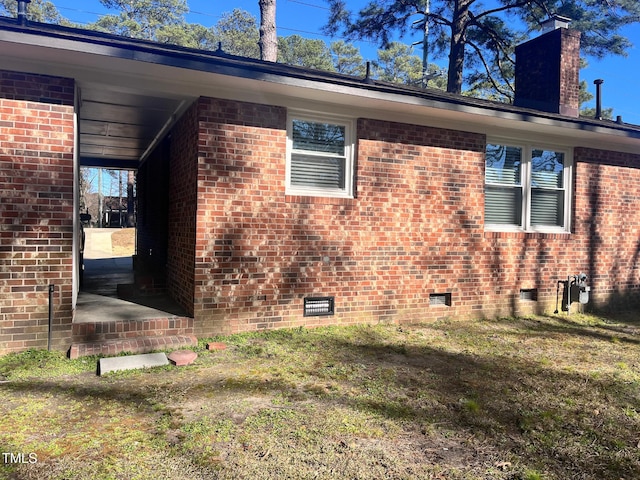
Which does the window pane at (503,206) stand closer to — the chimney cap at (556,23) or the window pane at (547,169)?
the window pane at (547,169)

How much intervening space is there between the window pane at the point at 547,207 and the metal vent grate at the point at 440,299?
2.22 m

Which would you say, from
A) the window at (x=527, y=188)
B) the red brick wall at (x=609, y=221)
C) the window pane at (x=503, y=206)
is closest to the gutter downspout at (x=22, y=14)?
the window at (x=527, y=188)

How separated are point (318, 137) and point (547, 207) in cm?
447

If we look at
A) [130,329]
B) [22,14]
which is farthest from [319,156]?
[22,14]

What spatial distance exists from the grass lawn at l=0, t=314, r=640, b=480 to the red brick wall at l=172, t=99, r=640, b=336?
0.83 m

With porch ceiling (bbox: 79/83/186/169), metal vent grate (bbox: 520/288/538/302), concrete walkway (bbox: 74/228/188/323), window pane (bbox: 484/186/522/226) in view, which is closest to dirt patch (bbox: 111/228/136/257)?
porch ceiling (bbox: 79/83/186/169)

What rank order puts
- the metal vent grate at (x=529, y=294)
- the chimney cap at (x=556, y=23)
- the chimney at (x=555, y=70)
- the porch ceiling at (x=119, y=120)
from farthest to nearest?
1. the chimney cap at (x=556, y=23)
2. the chimney at (x=555, y=70)
3. the metal vent grate at (x=529, y=294)
4. the porch ceiling at (x=119, y=120)

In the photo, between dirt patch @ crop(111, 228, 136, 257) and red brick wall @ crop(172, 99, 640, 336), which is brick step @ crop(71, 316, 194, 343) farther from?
dirt patch @ crop(111, 228, 136, 257)

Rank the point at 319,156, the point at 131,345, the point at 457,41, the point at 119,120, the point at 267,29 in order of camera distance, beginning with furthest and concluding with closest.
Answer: the point at 457,41
the point at 267,29
the point at 119,120
the point at 319,156
the point at 131,345

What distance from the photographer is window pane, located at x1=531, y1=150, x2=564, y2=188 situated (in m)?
7.54

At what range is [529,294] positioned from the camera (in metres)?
7.46

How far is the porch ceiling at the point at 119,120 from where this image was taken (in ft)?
18.5

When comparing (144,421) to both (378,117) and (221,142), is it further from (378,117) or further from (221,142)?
(378,117)

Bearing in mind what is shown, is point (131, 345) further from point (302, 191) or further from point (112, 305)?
point (302, 191)
